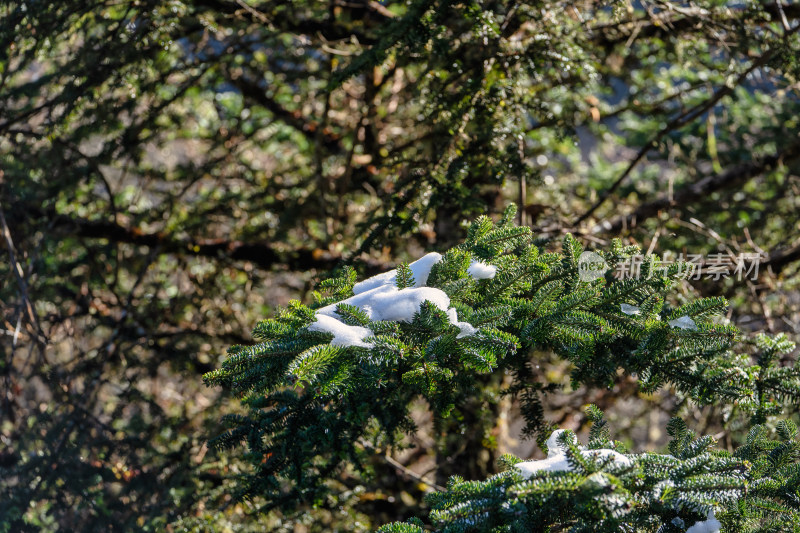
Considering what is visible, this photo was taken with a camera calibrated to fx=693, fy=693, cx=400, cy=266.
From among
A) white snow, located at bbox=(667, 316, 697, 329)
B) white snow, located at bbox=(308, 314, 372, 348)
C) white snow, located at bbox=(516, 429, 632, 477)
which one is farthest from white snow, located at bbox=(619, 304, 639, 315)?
white snow, located at bbox=(308, 314, 372, 348)

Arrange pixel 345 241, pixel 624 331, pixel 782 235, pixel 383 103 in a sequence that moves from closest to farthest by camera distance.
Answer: pixel 624 331, pixel 345 241, pixel 782 235, pixel 383 103

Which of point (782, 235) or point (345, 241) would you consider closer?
point (345, 241)

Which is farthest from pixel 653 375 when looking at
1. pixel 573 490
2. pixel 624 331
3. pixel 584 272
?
pixel 573 490

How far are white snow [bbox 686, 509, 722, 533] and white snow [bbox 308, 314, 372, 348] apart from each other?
3.02ft

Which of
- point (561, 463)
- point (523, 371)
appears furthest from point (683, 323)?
point (561, 463)

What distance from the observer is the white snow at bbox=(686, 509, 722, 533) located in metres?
1.70

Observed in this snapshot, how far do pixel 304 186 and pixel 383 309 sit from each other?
11.7 ft

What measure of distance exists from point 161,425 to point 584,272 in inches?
121

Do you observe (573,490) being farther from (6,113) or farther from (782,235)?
(782,235)

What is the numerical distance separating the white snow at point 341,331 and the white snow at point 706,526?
921mm

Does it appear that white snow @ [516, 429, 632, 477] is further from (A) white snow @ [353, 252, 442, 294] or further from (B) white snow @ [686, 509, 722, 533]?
(A) white snow @ [353, 252, 442, 294]

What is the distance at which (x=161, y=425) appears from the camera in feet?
14.0

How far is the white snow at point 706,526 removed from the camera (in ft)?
5.58

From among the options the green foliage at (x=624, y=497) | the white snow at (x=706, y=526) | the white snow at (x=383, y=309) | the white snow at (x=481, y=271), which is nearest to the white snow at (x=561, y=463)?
the green foliage at (x=624, y=497)
